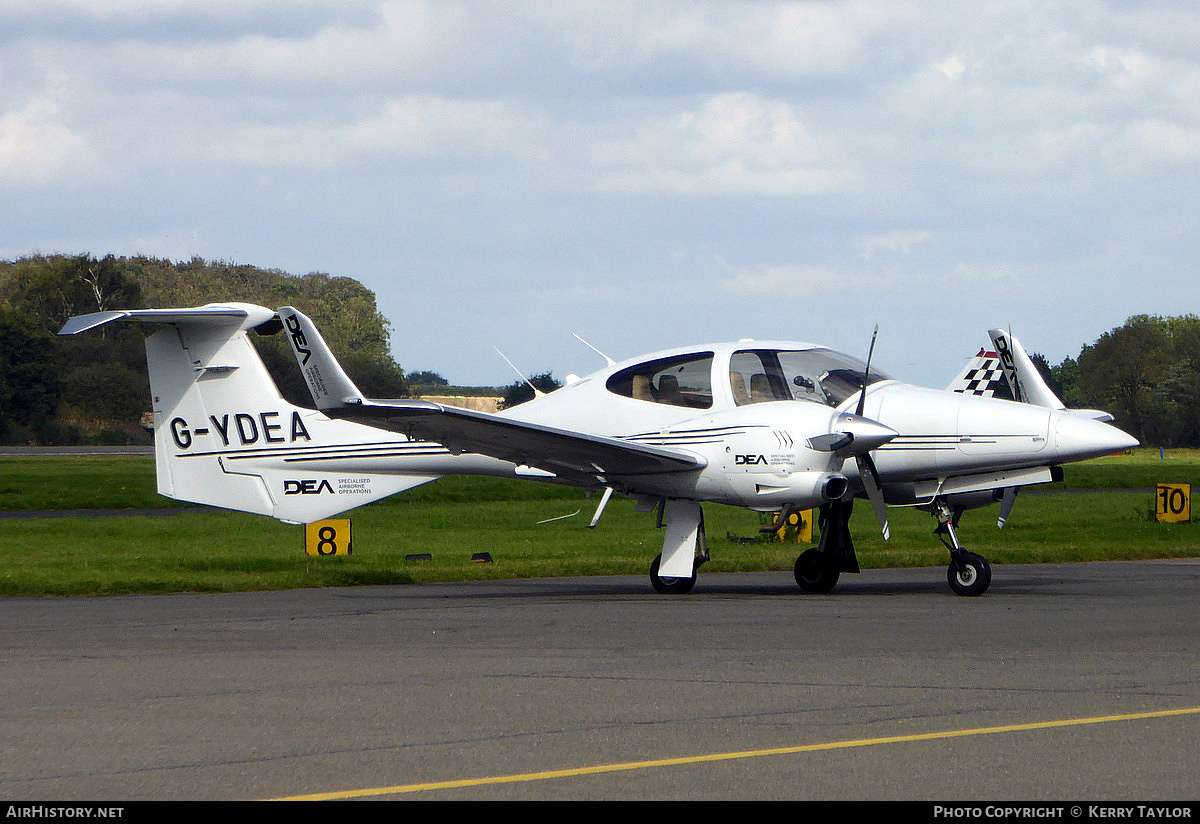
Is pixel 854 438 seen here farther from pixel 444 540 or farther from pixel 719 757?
pixel 444 540

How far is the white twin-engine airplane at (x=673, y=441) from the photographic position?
13.1 meters

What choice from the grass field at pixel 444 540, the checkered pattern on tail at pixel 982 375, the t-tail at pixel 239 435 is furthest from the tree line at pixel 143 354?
the t-tail at pixel 239 435

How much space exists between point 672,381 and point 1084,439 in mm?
4480

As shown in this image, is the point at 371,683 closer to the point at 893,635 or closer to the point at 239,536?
the point at 893,635

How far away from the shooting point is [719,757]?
18.1ft

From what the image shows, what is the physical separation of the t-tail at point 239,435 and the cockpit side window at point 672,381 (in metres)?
3.20

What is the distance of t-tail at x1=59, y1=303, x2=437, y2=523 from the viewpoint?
1605cm

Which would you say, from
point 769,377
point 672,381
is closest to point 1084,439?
point 769,377

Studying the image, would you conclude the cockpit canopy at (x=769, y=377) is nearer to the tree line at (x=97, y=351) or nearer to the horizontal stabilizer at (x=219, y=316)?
the horizontal stabilizer at (x=219, y=316)

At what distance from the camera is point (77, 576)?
52.1ft

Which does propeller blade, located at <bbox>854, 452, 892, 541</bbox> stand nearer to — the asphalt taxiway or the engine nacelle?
the engine nacelle

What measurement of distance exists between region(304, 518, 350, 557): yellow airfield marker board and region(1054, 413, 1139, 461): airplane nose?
10.6m

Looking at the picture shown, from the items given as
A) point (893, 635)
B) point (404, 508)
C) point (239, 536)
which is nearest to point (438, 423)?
point (893, 635)

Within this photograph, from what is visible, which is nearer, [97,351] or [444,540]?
[444,540]
